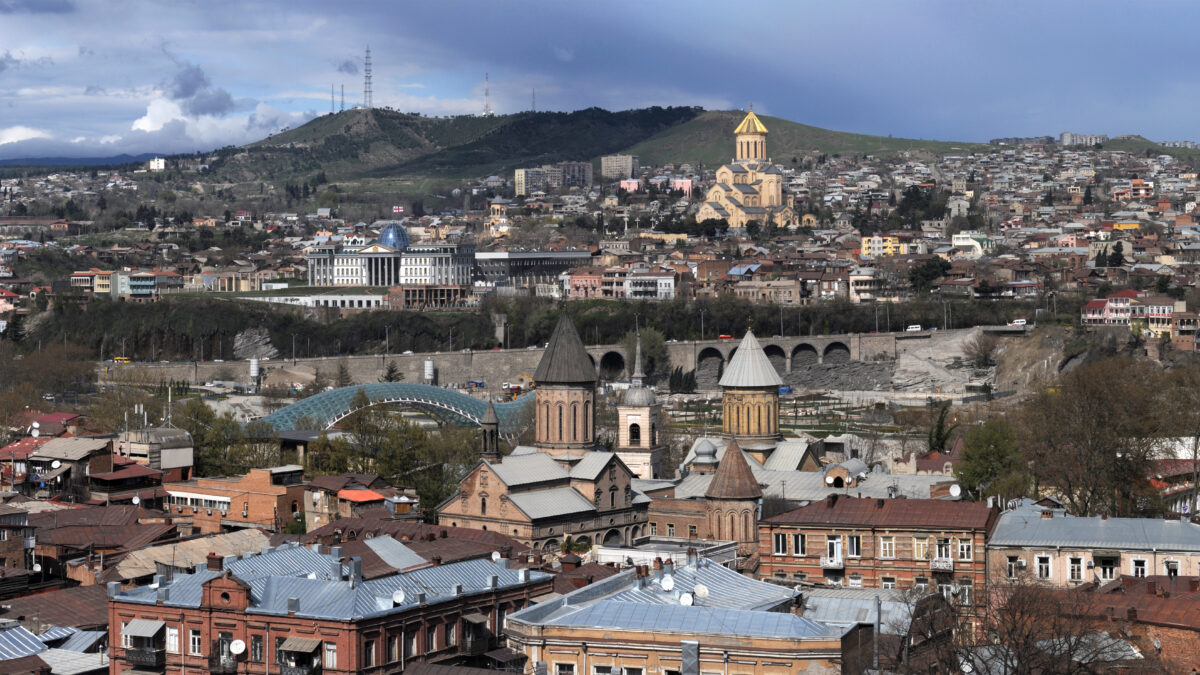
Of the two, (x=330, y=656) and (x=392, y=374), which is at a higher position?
(x=330, y=656)

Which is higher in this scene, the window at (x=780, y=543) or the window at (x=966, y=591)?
the window at (x=780, y=543)

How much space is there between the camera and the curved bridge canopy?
68562 mm

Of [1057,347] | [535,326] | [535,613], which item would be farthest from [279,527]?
[535,326]

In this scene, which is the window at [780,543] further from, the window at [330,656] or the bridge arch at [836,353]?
the bridge arch at [836,353]

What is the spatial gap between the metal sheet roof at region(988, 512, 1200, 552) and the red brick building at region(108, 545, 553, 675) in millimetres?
11026

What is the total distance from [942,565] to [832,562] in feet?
7.40

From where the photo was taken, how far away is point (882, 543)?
1375 inches

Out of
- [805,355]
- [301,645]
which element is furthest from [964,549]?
[805,355]

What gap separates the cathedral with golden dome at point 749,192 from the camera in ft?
543

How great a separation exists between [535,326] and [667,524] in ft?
230

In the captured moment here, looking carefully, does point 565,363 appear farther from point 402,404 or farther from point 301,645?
point 402,404

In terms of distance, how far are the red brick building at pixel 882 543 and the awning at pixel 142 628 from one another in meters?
13.0

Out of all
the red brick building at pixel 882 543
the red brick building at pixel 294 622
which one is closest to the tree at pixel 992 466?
the red brick building at pixel 882 543

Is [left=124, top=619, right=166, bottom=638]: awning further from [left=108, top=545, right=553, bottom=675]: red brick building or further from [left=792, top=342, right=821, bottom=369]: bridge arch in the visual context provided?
[left=792, top=342, right=821, bottom=369]: bridge arch
